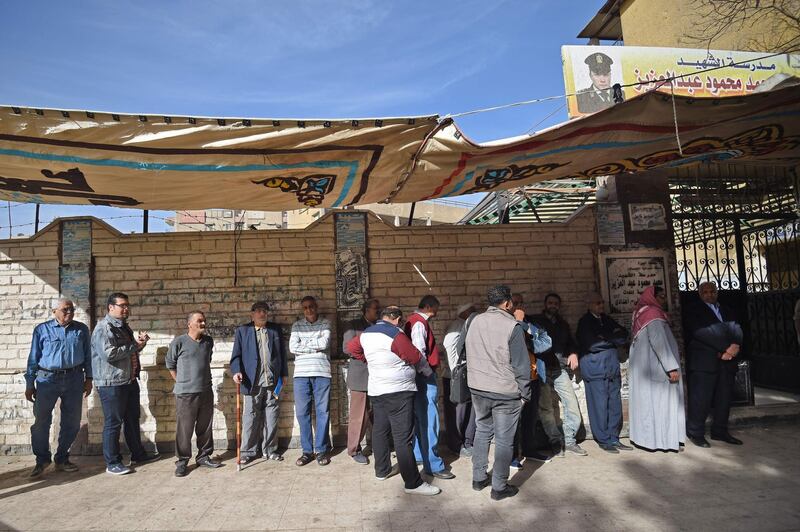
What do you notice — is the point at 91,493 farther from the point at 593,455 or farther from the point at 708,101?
the point at 708,101

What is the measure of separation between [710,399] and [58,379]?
23.9ft

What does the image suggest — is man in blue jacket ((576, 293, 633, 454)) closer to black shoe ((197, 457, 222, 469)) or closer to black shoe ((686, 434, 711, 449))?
black shoe ((686, 434, 711, 449))

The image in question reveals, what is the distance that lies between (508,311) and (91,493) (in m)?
4.26

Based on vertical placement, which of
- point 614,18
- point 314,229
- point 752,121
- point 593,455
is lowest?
point 593,455

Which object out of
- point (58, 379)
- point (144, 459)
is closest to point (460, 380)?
point (144, 459)

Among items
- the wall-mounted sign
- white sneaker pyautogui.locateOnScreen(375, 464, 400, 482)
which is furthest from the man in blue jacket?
white sneaker pyautogui.locateOnScreen(375, 464, 400, 482)

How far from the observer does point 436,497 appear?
174 inches

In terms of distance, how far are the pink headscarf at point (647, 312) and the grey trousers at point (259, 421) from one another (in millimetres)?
4239

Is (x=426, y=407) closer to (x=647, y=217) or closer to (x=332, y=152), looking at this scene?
(x=332, y=152)

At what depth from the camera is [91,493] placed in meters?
4.74

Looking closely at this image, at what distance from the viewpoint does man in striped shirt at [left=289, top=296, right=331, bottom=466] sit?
5641 millimetres

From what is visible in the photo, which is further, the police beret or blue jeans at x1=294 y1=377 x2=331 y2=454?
the police beret

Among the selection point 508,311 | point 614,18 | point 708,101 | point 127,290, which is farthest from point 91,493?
point 614,18

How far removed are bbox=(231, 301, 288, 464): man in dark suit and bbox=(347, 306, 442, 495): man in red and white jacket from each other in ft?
4.97
